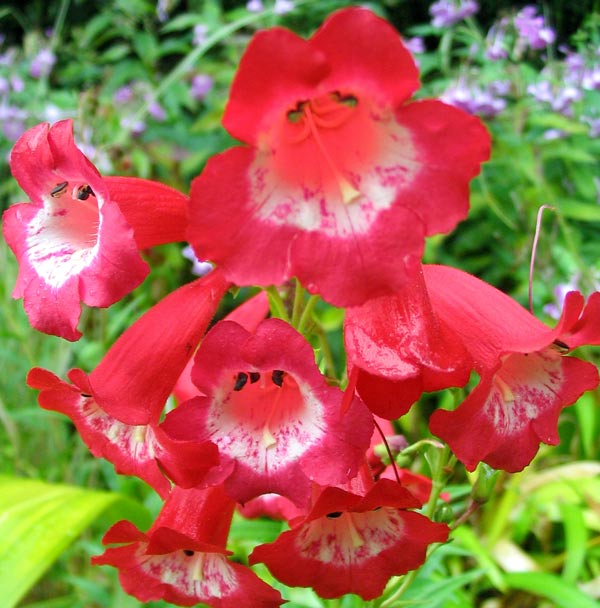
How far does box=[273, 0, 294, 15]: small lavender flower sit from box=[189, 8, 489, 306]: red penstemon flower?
169cm

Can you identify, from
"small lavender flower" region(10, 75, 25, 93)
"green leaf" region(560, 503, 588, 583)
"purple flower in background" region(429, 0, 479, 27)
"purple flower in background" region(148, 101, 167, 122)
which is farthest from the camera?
"small lavender flower" region(10, 75, 25, 93)

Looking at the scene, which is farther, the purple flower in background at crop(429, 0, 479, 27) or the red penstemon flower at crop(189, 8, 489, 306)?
the purple flower in background at crop(429, 0, 479, 27)

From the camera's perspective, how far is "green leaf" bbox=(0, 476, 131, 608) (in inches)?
41.9

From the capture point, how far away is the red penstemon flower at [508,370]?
63 cm

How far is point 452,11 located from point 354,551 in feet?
6.86

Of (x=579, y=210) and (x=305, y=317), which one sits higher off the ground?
(x=305, y=317)

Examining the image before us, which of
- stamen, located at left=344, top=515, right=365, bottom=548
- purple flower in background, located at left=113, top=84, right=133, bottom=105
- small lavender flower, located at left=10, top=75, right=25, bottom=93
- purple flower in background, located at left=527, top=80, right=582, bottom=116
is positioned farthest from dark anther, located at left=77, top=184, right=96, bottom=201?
small lavender flower, located at left=10, top=75, right=25, bottom=93

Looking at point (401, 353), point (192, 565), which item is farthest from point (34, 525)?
point (401, 353)

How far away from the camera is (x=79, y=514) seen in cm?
122

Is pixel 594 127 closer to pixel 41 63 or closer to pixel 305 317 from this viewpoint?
pixel 305 317

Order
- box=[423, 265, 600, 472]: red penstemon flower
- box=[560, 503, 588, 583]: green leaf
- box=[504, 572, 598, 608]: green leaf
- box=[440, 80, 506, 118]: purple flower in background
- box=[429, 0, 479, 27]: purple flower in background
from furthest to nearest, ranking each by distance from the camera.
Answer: box=[429, 0, 479, 27]: purple flower in background, box=[440, 80, 506, 118]: purple flower in background, box=[560, 503, 588, 583]: green leaf, box=[504, 572, 598, 608]: green leaf, box=[423, 265, 600, 472]: red penstemon flower

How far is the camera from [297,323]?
713 millimetres

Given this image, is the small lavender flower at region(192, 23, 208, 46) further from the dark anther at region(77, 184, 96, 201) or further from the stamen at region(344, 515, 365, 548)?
the stamen at region(344, 515, 365, 548)

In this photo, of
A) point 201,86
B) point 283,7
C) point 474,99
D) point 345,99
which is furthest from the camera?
point 201,86
